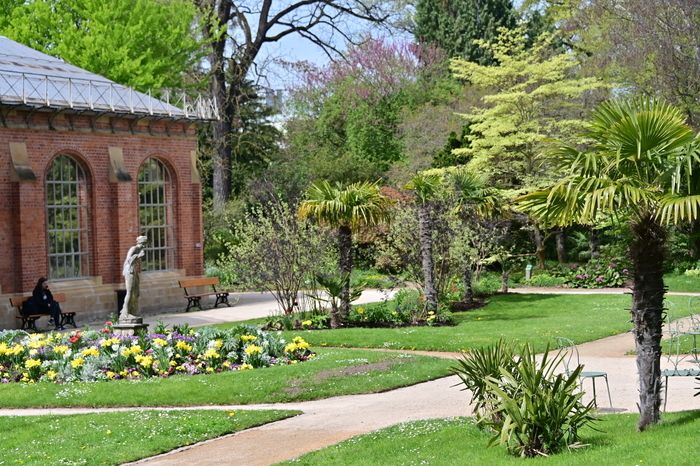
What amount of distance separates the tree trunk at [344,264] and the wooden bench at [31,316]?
7294 millimetres

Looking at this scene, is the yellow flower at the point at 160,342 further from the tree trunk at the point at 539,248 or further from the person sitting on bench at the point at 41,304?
the tree trunk at the point at 539,248

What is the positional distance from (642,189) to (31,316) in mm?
18658

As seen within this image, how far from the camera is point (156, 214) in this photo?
31125 mm

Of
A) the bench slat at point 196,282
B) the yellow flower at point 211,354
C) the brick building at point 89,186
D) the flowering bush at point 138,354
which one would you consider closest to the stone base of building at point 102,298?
the brick building at point 89,186

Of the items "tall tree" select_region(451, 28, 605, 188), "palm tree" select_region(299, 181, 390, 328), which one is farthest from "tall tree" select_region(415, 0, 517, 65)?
"palm tree" select_region(299, 181, 390, 328)

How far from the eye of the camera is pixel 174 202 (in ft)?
103

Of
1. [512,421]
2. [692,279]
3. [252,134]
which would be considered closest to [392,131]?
[252,134]

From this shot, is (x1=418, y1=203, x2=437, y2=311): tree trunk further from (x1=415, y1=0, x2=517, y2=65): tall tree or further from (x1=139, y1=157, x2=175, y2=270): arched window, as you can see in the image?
(x1=415, y1=0, x2=517, y2=65): tall tree

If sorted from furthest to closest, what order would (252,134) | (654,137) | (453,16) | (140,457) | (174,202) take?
(453,16) < (252,134) < (174,202) < (140,457) < (654,137)

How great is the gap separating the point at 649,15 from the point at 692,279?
369 inches

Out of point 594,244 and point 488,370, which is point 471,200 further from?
point 488,370

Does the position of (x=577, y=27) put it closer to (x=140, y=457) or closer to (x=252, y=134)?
(x=252, y=134)

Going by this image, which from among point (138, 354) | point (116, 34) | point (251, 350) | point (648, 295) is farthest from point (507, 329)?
point (116, 34)

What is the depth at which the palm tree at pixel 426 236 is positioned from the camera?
980 inches
